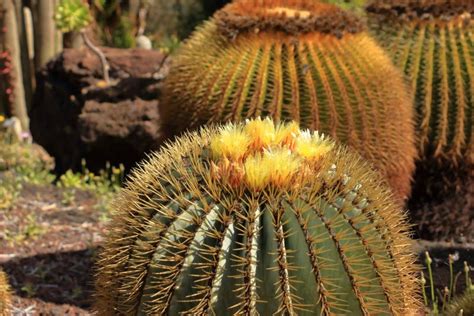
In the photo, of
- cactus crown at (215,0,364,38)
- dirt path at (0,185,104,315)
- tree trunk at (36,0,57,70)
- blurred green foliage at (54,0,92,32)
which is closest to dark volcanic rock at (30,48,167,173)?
blurred green foliage at (54,0,92,32)

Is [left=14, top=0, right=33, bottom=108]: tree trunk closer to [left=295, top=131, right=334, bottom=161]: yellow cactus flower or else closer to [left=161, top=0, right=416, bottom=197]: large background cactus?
[left=161, top=0, right=416, bottom=197]: large background cactus

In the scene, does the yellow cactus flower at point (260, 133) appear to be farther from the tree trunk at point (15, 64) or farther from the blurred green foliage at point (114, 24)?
the blurred green foliage at point (114, 24)

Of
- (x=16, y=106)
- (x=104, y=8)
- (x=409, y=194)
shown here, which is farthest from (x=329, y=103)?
(x=104, y=8)

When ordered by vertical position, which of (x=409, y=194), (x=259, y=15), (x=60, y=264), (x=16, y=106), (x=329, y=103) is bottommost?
(x=16, y=106)

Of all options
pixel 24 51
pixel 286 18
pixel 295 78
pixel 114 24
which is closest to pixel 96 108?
pixel 286 18

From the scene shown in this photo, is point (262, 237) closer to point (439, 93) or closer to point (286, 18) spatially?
point (286, 18)

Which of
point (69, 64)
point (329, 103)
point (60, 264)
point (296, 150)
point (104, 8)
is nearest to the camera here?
point (296, 150)

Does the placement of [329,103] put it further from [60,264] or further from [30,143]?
[30,143]
